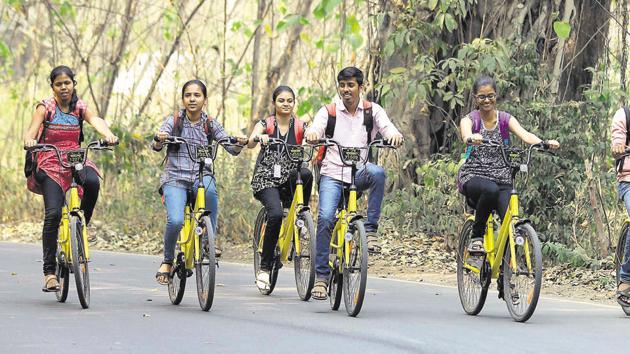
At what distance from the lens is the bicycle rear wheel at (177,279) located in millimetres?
11445

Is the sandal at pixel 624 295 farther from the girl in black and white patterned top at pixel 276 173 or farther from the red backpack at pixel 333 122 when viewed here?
the girl in black and white patterned top at pixel 276 173

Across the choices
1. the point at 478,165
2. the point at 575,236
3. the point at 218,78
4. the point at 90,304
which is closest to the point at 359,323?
the point at 478,165

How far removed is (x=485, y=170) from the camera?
36.2 ft

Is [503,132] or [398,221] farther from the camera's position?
[398,221]

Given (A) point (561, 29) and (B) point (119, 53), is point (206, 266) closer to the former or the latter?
(A) point (561, 29)

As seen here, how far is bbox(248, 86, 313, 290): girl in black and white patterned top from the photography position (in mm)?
12227

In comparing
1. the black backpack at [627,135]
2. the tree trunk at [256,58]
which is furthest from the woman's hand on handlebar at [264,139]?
the tree trunk at [256,58]

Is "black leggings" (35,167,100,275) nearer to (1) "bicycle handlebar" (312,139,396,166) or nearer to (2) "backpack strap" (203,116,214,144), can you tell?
(2) "backpack strap" (203,116,214,144)

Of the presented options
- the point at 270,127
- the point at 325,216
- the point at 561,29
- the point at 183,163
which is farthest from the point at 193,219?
the point at 561,29

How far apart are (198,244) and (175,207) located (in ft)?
1.92

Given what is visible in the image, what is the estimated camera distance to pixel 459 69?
17125 mm

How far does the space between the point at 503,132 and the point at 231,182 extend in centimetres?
885

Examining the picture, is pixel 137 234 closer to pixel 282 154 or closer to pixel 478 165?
pixel 282 154

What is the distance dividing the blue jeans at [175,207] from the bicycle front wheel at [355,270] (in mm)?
1239
